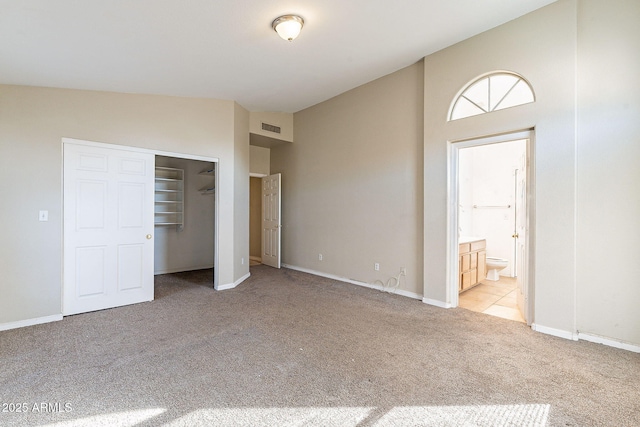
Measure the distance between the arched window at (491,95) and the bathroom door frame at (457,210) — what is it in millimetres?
309

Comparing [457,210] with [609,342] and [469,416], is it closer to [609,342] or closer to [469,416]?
[609,342]

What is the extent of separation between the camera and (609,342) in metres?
2.52

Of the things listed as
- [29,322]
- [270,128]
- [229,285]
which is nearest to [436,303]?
[229,285]

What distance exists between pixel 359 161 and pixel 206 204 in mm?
3396

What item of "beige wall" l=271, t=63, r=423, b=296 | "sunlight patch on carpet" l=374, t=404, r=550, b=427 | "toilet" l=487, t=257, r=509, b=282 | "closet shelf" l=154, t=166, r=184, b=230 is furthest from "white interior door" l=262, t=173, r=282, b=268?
"sunlight patch on carpet" l=374, t=404, r=550, b=427

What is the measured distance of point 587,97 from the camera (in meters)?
2.61

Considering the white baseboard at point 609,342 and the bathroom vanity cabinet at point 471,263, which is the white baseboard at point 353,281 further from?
the white baseboard at point 609,342

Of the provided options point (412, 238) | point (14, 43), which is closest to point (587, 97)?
point (412, 238)

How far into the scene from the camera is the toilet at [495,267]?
4.84 metres

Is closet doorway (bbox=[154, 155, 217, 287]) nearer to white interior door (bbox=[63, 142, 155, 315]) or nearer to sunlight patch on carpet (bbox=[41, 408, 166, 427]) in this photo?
white interior door (bbox=[63, 142, 155, 315])

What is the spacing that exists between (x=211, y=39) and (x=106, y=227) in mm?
2493

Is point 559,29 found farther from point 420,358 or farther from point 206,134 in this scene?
point 206,134

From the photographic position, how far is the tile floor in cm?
340

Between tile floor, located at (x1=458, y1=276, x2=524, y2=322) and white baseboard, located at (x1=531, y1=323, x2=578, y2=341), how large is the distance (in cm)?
29
